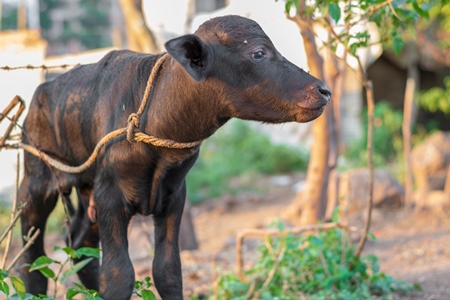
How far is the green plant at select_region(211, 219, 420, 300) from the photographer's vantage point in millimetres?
5488

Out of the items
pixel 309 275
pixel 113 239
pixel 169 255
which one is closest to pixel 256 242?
pixel 309 275

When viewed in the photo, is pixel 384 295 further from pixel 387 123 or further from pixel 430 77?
pixel 430 77

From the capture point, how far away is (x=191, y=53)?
3.26 meters

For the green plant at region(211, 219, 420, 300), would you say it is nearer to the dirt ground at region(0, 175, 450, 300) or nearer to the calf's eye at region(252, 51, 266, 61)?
the dirt ground at region(0, 175, 450, 300)

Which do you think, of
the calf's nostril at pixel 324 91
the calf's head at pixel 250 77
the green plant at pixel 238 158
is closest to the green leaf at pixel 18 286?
the calf's head at pixel 250 77

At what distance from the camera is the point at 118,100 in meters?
3.84

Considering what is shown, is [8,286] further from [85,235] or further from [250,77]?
[250,77]

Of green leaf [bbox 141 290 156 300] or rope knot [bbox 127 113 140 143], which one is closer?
rope knot [bbox 127 113 140 143]

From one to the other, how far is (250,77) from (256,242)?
5.63m

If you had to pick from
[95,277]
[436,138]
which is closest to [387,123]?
[436,138]

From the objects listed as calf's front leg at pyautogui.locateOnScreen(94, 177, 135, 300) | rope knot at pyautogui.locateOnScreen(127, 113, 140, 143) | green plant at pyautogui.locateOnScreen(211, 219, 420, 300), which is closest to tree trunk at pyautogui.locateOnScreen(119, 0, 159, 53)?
green plant at pyautogui.locateOnScreen(211, 219, 420, 300)

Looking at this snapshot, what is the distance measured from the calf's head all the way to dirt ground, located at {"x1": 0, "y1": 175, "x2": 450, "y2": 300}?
2.50 metres

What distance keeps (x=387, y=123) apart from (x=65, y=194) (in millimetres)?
10804

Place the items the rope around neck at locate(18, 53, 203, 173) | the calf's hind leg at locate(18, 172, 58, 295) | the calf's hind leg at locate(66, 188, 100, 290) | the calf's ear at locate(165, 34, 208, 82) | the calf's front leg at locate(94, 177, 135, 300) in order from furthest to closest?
the calf's hind leg at locate(66, 188, 100, 290) < the calf's hind leg at locate(18, 172, 58, 295) < the calf's front leg at locate(94, 177, 135, 300) < the rope around neck at locate(18, 53, 203, 173) < the calf's ear at locate(165, 34, 208, 82)
